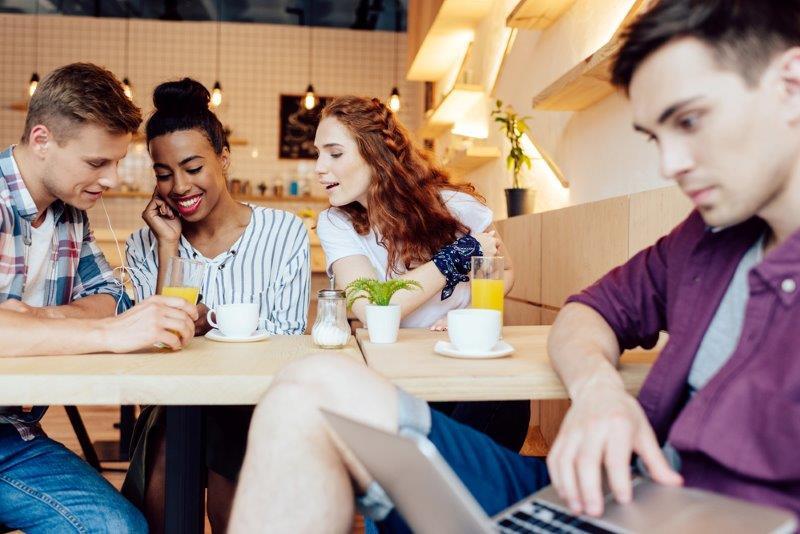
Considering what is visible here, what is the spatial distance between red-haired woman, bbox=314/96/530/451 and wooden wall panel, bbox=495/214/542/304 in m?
0.78

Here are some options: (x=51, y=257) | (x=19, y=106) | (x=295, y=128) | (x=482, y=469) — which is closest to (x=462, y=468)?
(x=482, y=469)

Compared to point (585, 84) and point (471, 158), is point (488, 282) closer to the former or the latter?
point (585, 84)

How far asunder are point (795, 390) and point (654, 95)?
14.9 inches

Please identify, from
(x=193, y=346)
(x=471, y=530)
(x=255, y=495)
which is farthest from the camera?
(x=193, y=346)

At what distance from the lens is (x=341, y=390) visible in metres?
0.94

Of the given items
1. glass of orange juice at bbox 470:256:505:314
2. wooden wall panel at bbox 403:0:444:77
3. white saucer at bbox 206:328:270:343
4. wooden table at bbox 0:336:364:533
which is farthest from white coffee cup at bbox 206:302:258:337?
wooden wall panel at bbox 403:0:444:77

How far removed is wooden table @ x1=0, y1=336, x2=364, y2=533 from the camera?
3.53ft

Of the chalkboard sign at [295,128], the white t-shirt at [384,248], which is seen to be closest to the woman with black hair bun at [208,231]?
the white t-shirt at [384,248]

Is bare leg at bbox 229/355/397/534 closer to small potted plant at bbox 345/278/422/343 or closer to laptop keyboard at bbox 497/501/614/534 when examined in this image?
laptop keyboard at bbox 497/501/614/534

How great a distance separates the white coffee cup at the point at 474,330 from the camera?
4.24 ft

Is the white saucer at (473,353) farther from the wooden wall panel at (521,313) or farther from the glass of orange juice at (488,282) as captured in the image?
the wooden wall panel at (521,313)

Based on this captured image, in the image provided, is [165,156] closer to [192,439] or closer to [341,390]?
[192,439]

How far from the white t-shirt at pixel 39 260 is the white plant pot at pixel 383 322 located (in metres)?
0.84

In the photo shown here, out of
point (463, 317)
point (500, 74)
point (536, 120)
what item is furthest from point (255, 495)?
point (500, 74)
